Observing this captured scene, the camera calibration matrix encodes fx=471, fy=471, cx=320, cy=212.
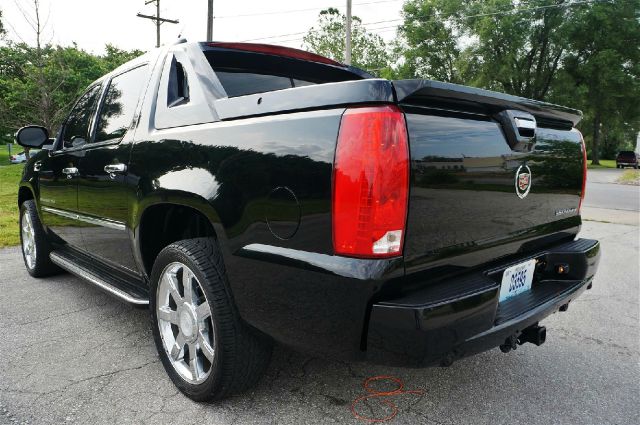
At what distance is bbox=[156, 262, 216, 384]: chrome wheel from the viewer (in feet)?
7.25

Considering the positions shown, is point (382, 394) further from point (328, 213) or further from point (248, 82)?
point (248, 82)

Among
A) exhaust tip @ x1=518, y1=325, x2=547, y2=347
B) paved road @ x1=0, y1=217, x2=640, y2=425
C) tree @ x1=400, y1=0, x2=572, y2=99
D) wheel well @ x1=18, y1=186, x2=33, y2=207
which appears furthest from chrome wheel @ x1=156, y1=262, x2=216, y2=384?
tree @ x1=400, y1=0, x2=572, y2=99

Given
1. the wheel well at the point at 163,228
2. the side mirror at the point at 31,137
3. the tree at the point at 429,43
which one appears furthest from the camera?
the tree at the point at 429,43

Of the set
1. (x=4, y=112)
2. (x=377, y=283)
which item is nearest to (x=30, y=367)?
(x=377, y=283)

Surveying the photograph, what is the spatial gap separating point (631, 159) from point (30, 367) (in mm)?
45918

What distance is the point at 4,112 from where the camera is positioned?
1650cm

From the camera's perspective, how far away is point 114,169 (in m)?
2.70

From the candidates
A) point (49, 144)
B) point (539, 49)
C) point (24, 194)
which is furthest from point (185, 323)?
point (539, 49)

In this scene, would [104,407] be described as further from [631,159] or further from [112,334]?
[631,159]

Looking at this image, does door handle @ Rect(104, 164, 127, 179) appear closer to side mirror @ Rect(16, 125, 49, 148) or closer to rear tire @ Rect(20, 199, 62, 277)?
side mirror @ Rect(16, 125, 49, 148)

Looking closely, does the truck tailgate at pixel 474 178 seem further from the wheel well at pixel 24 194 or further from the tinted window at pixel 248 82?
the wheel well at pixel 24 194

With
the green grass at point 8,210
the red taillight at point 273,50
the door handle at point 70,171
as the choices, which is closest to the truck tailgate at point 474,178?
the red taillight at point 273,50

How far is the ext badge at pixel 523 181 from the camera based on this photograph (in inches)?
82.4

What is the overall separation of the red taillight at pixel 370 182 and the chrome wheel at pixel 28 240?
3.75 metres
